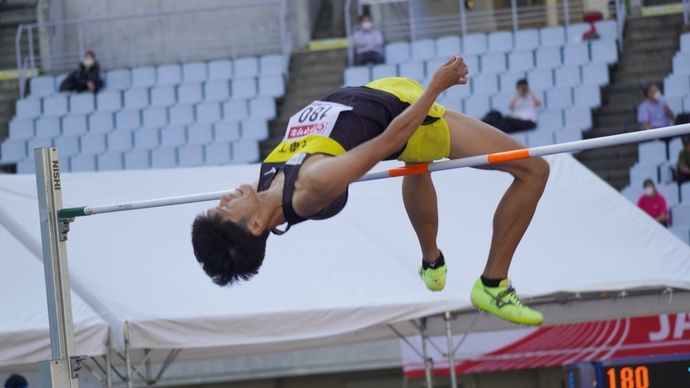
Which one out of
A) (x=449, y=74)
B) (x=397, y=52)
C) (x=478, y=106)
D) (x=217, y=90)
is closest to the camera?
(x=449, y=74)

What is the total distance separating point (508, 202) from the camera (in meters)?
4.38

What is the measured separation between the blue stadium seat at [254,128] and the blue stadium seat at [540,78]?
298cm

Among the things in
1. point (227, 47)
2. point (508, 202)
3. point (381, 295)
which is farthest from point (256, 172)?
point (227, 47)

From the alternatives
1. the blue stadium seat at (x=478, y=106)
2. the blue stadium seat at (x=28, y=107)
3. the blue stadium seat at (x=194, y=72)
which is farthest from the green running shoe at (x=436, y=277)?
the blue stadium seat at (x=28, y=107)

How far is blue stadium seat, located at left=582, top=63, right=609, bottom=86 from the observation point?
1138 cm

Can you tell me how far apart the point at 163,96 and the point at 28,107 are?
1836mm

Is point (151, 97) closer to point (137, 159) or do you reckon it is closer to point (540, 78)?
point (137, 159)

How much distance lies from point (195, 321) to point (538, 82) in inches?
259

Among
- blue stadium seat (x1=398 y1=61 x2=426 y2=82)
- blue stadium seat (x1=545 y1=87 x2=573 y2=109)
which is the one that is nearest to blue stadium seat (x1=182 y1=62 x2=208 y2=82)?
blue stadium seat (x1=398 y1=61 x2=426 y2=82)

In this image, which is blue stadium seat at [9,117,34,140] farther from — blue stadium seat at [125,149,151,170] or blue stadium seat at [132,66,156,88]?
blue stadium seat at [125,149,151,170]

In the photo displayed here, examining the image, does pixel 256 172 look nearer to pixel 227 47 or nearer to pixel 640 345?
pixel 640 345

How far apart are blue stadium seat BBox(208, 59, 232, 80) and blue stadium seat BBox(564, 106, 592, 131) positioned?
165 inches

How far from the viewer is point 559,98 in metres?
11.1

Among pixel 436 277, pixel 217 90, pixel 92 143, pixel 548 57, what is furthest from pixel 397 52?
A: pixel 436 277
